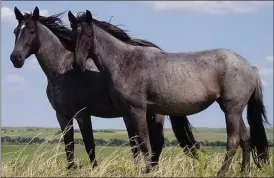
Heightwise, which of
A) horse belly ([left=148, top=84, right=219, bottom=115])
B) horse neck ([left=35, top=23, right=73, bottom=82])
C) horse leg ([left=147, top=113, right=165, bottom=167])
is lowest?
horse leg ([left=147, top=113, right=165, bottom=167])

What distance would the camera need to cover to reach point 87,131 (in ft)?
34.0

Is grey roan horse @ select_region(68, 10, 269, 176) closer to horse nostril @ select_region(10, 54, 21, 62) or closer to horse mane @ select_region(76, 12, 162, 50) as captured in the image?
horse mane @ select_region(76, 12, 162, 50)

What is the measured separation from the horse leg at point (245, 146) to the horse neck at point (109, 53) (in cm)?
227

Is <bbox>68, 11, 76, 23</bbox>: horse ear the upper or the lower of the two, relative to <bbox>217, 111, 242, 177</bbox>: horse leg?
upper

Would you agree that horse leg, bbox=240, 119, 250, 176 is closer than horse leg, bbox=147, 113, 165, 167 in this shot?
Yes

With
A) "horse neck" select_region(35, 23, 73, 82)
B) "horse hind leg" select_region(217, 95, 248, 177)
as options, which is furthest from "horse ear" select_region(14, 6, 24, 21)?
"horse hind leg" select_region(217, 95, 248, 177)

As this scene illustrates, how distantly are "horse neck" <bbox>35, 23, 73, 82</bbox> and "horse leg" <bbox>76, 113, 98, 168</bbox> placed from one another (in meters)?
0.94

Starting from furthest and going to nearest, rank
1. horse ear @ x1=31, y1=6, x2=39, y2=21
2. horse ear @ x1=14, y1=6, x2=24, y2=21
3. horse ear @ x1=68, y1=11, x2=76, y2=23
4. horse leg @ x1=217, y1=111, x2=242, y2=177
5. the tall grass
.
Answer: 1. horse ear @ x1=31, y1=6, x2=39, y2=21
2. horse ear @ x1=14, y1=6, x2=24, y2=21
3. horse ear @ x1=68, y1=11, x2=76, y2=23
4. horse leg @ x1=217, y1=111, x2=242, y2=177
5. the tall grass

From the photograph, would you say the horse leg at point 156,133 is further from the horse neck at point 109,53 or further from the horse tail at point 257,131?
the horse tail at point 257,131

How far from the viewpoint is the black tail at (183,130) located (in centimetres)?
1101

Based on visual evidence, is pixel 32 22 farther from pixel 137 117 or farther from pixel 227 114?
pixel 227 114

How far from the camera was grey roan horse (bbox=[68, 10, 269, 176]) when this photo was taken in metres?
9.09

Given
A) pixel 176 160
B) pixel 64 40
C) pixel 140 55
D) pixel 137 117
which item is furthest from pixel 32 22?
pixel 176 160

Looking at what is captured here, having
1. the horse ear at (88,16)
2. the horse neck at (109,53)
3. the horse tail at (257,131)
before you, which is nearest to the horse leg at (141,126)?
the horse neck at (109,53)
